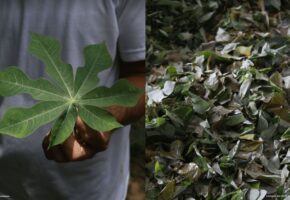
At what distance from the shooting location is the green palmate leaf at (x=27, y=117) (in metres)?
1.13

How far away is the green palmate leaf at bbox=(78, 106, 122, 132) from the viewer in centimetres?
114

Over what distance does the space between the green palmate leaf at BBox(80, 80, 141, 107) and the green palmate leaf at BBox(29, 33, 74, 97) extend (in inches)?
2.0

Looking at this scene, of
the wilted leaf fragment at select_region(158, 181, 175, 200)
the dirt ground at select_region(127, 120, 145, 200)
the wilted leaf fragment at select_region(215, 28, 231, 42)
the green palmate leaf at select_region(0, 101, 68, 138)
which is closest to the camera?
the green palmate leaf at select_region(0, 101, 68, 138)

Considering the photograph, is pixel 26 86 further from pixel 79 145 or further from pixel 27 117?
pixel 79 145

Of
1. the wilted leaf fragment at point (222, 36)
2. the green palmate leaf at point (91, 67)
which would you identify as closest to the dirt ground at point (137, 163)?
the green palmate leaf at point (91, 67)

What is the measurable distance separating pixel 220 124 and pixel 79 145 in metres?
0.44

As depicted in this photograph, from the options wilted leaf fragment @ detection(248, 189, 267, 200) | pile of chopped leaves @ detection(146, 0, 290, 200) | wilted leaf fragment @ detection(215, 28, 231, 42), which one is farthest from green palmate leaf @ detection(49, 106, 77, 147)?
wilted leaf fragment @ detection(215, 28, 231, 42)

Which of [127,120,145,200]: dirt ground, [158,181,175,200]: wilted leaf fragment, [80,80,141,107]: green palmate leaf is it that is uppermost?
[80,80,141,107]: green palmate leaf

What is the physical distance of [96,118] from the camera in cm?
115

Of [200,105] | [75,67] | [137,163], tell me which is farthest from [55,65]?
[200,105]

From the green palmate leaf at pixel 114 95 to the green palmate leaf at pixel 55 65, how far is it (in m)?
0.05

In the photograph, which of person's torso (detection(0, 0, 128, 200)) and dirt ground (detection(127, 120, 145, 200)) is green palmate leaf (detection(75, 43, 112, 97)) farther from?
dirt ground (detection(127, 120, 145, 200))

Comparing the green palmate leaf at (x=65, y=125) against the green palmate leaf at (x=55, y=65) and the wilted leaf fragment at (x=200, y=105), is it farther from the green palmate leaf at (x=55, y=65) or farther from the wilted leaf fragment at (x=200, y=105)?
the wilted leaf fragment at (x=200, y=105)

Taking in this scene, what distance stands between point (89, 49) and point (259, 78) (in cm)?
57
